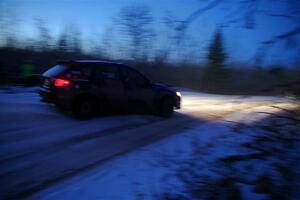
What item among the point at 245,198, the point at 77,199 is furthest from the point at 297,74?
the point at 77,199

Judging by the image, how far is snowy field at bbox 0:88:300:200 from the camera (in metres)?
4.78

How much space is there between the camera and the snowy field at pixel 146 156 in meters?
4.78

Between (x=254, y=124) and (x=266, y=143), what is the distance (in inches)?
19.7

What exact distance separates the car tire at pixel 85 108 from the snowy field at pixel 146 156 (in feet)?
1.19

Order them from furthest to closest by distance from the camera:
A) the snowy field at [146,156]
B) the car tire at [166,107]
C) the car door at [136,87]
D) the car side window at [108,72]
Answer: the car tire at [166,107] < the car door at [136,87] < the car side window at [108,72] < the snowy field at [146,156]

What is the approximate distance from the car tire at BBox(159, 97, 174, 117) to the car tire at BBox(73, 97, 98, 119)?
2.69 meters

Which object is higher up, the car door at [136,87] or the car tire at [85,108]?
the car door at [136,87]

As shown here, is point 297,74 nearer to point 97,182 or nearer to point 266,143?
point 266,143

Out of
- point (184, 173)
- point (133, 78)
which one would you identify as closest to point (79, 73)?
point (133, 78)

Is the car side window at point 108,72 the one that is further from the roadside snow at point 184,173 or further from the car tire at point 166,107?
the roadside snow at point 184,173

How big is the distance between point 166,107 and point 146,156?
21.2 feet

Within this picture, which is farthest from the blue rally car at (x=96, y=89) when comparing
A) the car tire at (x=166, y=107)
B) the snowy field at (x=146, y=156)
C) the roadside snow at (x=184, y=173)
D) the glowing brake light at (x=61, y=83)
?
the roadside snow at (x=184, y=173)

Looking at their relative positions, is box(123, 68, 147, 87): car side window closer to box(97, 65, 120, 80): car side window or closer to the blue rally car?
the blue rally car

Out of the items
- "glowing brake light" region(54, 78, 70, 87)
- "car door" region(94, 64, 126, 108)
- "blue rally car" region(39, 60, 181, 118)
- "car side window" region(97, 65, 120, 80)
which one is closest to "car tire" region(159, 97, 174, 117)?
"blue rally car" region(39, 60, 181, 118)
